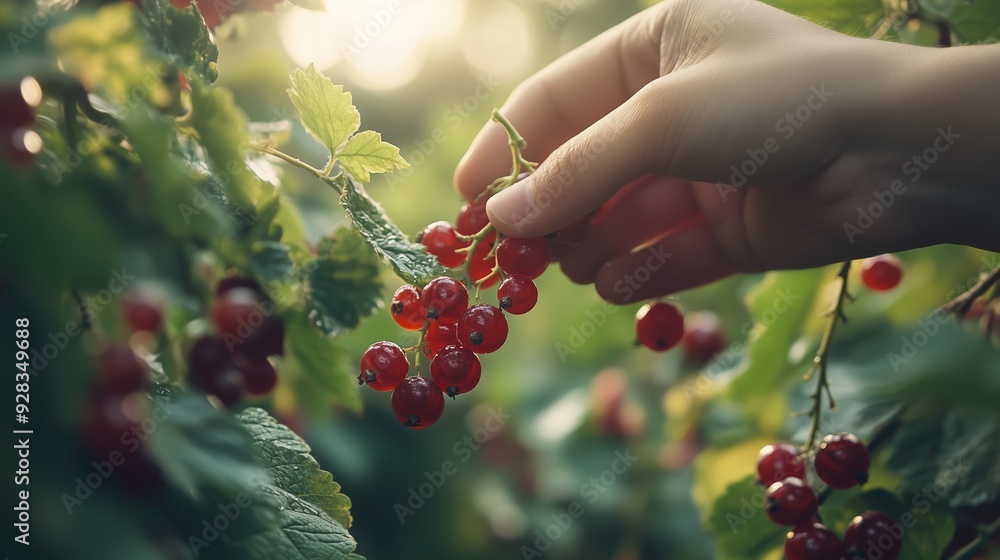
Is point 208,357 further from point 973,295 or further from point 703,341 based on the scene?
point 703,341

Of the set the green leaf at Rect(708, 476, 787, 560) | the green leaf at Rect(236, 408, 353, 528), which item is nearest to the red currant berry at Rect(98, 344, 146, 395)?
the green leaf at Rect(236, 408, 353, 528)

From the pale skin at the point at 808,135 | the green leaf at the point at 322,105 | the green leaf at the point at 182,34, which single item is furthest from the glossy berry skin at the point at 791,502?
the green leaf at the point at 182,34

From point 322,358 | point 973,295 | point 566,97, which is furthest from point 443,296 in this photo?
point 973,295

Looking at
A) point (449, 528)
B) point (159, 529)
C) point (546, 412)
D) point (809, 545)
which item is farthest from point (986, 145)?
point (449, 528)

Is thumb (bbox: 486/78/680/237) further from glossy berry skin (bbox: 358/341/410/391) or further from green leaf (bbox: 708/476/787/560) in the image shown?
green leaf (bbox: 708/476/787/560)

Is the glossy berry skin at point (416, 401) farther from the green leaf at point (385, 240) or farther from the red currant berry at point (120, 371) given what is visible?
the red currant berry at point (120, 371)

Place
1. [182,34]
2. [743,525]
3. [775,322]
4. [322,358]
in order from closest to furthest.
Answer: [182,34]
[322,358]
[743,525]
[775,322]

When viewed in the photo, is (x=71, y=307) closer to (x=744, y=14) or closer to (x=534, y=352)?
(x=744, y=14)
